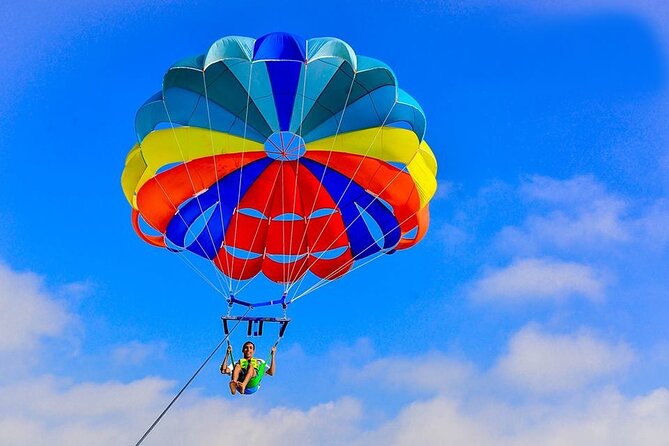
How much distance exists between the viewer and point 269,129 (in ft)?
37.3

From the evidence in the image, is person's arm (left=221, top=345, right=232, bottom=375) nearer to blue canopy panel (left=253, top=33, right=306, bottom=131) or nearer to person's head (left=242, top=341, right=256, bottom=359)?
person's head (left=242, top=341, right=256, bottom=359)

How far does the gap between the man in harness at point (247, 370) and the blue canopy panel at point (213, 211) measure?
2419 mm

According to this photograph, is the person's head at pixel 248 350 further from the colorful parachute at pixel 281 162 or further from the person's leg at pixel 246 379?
the colorful parachute at pixel 281 162

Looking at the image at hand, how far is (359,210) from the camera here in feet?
39.7

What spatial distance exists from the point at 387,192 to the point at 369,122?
1219mm

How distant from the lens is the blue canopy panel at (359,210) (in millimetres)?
11867

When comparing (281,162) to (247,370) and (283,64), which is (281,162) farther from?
(247,370)

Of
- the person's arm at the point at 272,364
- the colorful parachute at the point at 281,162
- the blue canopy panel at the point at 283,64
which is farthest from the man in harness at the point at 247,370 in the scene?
the blue canopy panel at the point at 283,64

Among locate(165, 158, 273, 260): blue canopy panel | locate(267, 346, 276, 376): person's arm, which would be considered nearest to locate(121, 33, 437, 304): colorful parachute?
locate(165, 158, 273, 260): blue canopy panel

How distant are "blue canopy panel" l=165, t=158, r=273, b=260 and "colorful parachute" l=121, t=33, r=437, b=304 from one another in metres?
0.02

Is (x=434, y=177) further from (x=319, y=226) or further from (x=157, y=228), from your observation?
(x=157, y=228)

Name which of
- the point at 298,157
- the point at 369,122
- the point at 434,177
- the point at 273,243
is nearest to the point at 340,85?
the point at 369,122

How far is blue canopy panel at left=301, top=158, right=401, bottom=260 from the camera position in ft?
38.9

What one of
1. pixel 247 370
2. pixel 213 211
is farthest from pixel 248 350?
pixel 213 211
